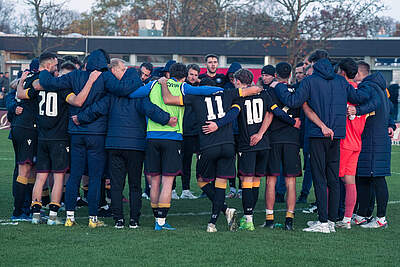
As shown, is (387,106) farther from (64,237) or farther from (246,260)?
(64,237)

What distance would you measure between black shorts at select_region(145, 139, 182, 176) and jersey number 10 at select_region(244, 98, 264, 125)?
1.00 metres

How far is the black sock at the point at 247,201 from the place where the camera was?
8070 mm

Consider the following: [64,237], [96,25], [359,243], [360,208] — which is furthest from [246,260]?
[96,25]

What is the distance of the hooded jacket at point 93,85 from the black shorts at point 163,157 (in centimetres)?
68

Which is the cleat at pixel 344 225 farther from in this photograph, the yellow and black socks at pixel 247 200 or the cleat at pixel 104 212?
the cleat at pixel 104 212

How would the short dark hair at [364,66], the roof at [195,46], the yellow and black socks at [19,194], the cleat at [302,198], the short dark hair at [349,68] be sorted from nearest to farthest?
1. the short dark hair at [349,68]
2. the yellow and black socks at [19,194]
3. the short dark hair at [364,66]
4. the cleat at [302,198]
5. the roof at [195,46]

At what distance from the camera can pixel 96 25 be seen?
206 feet

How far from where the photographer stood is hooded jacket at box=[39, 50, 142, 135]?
791 centimetres

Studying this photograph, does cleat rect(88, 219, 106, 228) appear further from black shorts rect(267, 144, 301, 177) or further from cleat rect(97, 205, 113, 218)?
black shorts rect(267, 144, 301, 177)

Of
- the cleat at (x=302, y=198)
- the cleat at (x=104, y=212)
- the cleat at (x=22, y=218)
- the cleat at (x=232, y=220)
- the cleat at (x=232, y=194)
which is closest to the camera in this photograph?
the cleat at (x=232, y=220)

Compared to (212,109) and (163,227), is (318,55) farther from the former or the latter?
(163,227)

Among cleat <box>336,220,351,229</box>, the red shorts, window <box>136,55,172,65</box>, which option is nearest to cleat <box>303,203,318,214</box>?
cleat <box>336,220,351,229</box>

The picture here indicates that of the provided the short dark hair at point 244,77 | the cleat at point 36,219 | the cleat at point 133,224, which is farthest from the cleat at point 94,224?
the short dark hair at point 244,77

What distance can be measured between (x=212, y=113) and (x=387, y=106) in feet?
8.57
